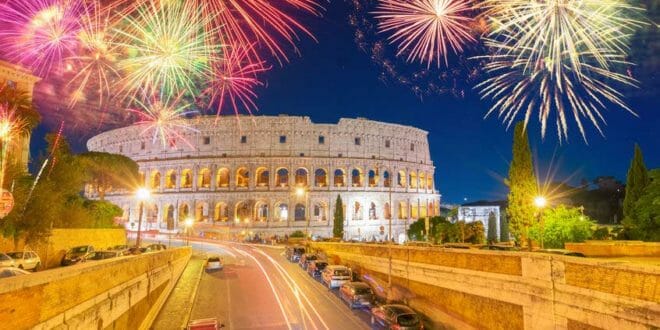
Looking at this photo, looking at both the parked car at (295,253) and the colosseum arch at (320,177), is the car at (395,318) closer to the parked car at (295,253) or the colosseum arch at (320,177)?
the parked car at (295,253)

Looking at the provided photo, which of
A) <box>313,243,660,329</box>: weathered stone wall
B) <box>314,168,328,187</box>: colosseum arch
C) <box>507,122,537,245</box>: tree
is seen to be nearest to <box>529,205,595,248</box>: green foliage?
<box>507,122,537,245</box>: tree

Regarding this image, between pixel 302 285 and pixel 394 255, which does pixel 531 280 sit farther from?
pixel 302 285

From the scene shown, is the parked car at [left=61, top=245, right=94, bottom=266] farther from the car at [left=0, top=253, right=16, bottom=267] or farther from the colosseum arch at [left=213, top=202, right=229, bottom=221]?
the colosseum arch at [left=213, top=202, right=229, bottom=221]

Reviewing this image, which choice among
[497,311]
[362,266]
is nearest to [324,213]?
[362,266]

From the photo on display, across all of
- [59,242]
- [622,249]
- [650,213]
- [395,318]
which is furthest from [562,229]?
[59,242]

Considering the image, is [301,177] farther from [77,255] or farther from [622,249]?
[622,249]

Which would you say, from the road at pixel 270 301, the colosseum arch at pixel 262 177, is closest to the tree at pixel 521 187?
the road at pixel 270 301
